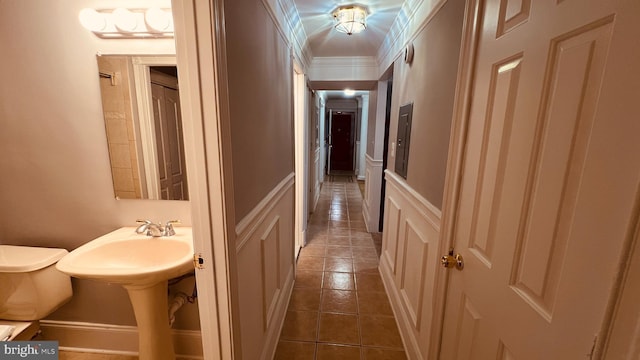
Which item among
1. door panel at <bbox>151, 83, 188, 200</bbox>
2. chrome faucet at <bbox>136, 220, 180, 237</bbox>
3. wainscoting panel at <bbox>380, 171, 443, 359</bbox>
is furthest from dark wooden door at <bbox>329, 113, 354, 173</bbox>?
chrome faucet at <bbox>136, 220, 180, 237</bbox>

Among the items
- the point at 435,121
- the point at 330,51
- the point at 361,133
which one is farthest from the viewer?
the point at 361,133

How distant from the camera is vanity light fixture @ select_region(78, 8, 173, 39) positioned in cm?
129

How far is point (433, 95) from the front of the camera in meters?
1.36

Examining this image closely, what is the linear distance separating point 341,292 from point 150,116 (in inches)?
79.8

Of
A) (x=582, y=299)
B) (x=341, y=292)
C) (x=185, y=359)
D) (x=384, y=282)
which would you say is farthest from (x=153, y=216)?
(x=384, y=282)

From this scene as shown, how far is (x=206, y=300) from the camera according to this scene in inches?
37.4

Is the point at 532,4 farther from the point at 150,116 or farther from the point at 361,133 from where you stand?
the point at 361,133

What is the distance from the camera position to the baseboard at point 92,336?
161 centimetres

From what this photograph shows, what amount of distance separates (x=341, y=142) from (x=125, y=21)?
7447mm

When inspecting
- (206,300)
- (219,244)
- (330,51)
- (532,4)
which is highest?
(330,51)

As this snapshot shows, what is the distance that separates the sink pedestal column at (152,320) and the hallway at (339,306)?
0.71m

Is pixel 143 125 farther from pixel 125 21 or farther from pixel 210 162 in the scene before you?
pixel 210 162

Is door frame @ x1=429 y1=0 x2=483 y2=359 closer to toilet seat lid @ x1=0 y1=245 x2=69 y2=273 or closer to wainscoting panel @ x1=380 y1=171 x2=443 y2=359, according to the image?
wainscoting panel @ x1=380 y1=171 x2=443 y2=359

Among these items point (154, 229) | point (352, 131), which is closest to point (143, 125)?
point (154, 229)
